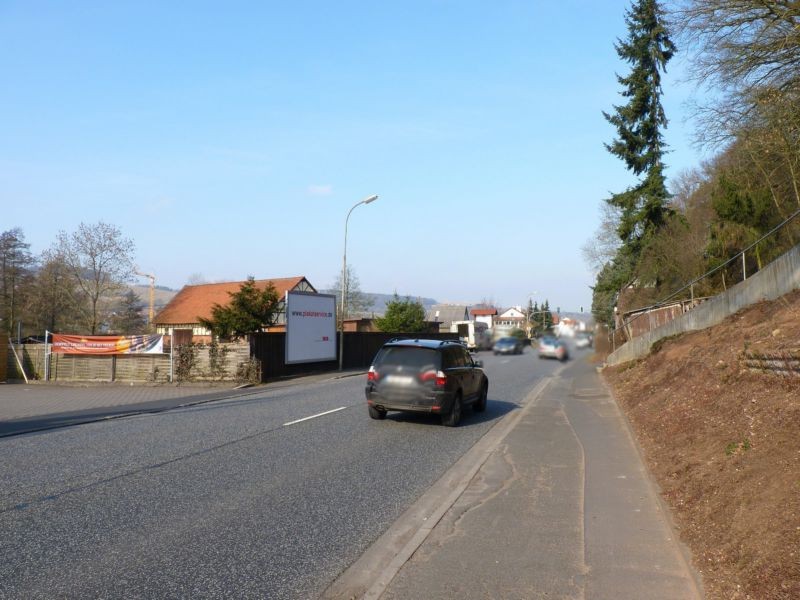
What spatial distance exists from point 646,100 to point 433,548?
33798 mm

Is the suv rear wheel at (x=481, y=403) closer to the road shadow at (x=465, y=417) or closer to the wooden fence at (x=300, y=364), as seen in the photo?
the road shadow at (x=465, y=417)

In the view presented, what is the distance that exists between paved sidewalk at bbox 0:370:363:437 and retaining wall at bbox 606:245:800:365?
43.1 ft

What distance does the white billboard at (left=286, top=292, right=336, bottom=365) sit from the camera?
98.3 feet

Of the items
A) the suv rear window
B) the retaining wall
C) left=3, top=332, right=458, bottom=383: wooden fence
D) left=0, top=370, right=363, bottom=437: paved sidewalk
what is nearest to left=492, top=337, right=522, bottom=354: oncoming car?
the suv rear window

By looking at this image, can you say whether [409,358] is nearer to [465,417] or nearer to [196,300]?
[465,417]

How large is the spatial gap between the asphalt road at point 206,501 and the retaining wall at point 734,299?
697 cm

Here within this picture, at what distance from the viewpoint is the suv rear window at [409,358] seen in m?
13.3

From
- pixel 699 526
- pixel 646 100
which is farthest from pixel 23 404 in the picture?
pixel 646 100

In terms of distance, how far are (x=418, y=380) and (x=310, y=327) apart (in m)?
18.7

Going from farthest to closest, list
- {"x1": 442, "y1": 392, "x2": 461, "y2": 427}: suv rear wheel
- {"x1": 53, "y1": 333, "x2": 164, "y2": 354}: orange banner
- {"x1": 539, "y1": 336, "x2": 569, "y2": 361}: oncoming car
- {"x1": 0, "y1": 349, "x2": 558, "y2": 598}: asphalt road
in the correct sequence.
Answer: {"x1": 53, "y1": 333, "x2": 164, "y2": 354}: orange banner
{"x1": 442, "y1": 392, "x2": 461, "y2": 427}: suv rear wheel
{"x1": 539, "y1": 336, "x2": 569, "y2": 361}: oncoming car
{"x1": 0, "y1": 349, "x2": 558, "y2": 598}: asphalt road

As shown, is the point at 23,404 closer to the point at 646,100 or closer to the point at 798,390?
the point at 798,390

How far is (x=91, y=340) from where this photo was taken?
28219 millimetres

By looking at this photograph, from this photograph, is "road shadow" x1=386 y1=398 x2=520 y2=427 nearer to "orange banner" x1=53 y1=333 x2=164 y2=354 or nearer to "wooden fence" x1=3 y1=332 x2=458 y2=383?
"wooden fence" x1=3 y1=332 x2=458 y2=383

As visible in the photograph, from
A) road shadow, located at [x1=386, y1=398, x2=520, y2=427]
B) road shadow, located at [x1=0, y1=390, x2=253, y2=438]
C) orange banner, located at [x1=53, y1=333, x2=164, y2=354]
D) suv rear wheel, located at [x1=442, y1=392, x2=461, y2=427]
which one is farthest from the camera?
orange banner, located at [x1=53, y1=333, x2=164, y2=354]
